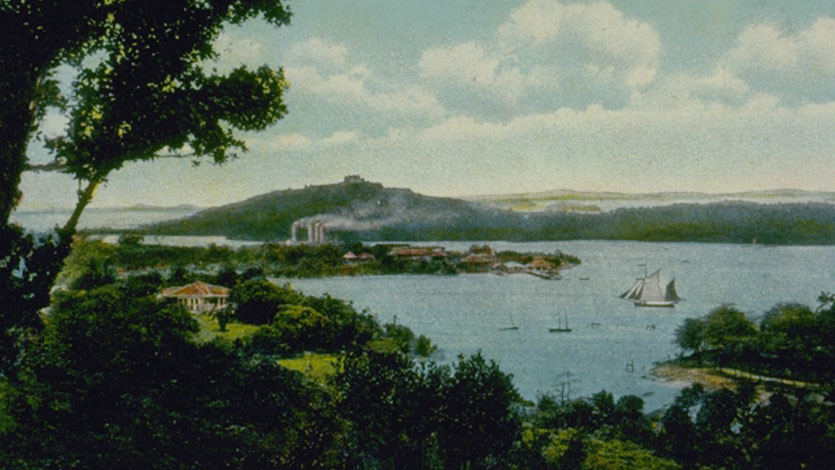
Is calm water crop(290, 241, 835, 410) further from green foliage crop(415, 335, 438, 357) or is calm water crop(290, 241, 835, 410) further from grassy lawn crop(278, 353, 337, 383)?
grassy lawn crop(278, 353, 337, 383)

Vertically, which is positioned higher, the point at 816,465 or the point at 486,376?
the point at 486,376

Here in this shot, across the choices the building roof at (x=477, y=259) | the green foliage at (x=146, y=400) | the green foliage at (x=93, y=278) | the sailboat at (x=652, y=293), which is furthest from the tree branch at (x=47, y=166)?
the sailboat at (x=652, y=293)

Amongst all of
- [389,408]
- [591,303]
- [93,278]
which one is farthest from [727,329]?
[93,278]

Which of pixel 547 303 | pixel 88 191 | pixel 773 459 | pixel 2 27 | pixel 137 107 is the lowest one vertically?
pixel 773 459

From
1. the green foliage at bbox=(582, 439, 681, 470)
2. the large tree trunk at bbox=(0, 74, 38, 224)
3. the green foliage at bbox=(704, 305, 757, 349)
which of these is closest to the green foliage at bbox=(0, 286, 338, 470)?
the large tree trunk at bbox=(0, 74, 38, 224)

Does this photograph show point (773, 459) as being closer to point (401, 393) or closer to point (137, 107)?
point (401, 393)

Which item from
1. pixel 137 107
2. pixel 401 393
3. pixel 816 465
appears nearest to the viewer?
pixel 137 107

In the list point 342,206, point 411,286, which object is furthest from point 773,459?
point 342,206

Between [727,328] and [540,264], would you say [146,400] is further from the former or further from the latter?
[727,328]
